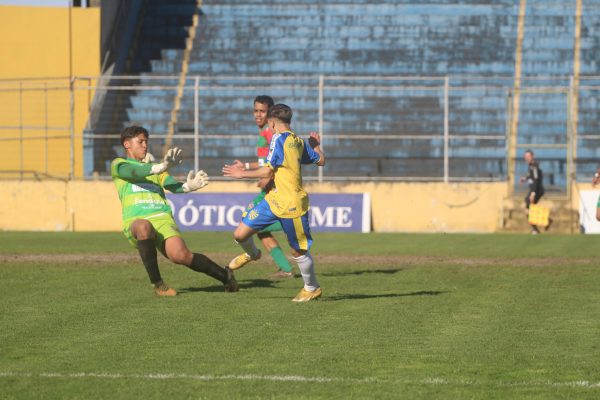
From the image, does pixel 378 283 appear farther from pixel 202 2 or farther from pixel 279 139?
pixel 202 2

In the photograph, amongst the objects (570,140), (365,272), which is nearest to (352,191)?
(570,140)

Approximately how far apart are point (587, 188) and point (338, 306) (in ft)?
61.5

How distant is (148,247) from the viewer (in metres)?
12.7

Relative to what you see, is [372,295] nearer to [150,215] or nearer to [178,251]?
[178,251]

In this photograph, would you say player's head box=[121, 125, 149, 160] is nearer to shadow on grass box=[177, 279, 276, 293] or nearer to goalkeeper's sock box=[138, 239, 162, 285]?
goalkeeper's sock box=[138, 239, 162, 285]

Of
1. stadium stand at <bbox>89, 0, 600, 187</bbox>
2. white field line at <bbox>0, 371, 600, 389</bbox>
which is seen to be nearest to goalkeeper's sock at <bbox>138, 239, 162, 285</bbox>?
white field line at <bbox>0, 371, 600, 389</bbox>

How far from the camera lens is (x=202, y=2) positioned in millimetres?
40438

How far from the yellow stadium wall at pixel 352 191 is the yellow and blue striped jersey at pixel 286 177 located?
17364mm

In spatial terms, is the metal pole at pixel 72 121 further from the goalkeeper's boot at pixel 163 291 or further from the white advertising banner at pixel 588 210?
the goalkeeper's boot at pixel 163 291

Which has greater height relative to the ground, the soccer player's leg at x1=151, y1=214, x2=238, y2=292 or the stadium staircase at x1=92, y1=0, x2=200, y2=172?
the stadium staircase at x1=92, y1=0, x2=200, y2=172

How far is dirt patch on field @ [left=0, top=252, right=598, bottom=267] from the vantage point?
1781 cm

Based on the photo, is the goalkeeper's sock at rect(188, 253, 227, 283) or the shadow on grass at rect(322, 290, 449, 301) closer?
the shadow on grass at rect(322, 290, 449, 301)

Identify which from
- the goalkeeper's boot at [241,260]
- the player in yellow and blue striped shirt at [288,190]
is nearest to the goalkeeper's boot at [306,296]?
the player in yellow and blue striped shirt at [288,190]

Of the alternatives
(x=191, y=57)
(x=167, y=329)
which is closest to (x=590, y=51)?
(x=191, y=57)
